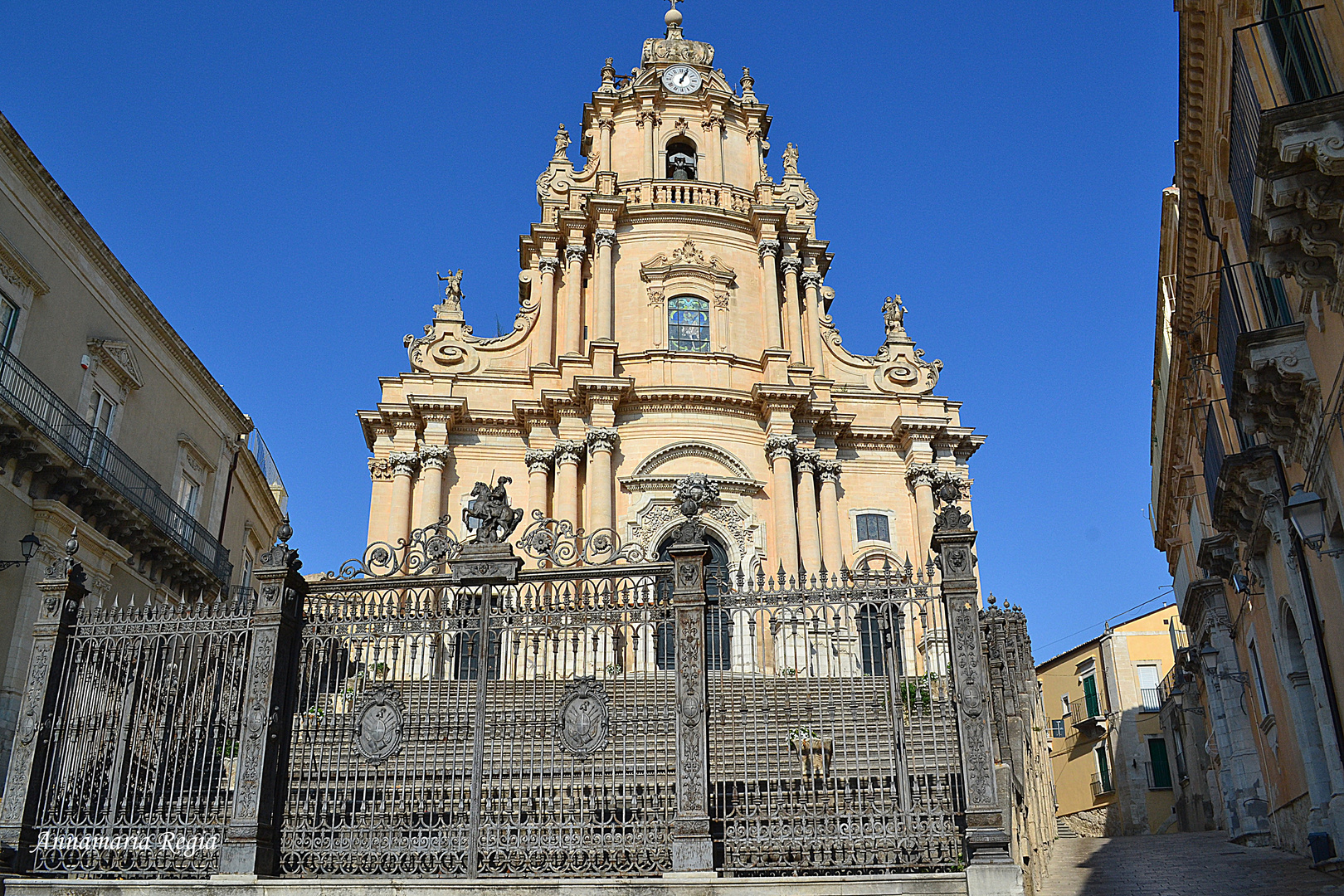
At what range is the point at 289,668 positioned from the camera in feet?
32.9

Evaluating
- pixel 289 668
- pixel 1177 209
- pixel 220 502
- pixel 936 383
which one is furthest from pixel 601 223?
pixel 289 668

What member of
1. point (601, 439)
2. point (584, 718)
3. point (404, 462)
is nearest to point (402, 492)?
point (404, 462)

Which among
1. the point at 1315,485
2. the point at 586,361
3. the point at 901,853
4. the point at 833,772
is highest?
the point at 586,361

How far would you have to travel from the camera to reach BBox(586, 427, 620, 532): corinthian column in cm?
2492

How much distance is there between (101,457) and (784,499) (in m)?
14.6

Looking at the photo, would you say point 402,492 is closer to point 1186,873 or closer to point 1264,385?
point 1186,873

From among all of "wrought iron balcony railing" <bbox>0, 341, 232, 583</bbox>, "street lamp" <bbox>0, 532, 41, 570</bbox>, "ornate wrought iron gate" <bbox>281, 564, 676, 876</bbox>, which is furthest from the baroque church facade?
"ornate wrought iron gate" <bbox>281, 564, 676, 876</bbox>

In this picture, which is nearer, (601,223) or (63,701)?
(63,701)

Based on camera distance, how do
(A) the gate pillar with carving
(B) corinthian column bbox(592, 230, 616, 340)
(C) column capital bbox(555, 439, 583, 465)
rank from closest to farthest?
(A) the gate pillar with carving, (C) column capital bbox(555, 439, 583, 465), (B) corinthian column bbox(592, 230, 616, 340)

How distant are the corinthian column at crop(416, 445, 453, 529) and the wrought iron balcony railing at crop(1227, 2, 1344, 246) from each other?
19.0 meters

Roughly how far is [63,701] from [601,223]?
20.7 meters

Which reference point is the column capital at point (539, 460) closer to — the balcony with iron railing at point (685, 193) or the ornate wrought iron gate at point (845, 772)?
the balcony with iron railing at point (685, 193)

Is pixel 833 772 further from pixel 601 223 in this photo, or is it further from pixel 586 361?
pixel 601 223

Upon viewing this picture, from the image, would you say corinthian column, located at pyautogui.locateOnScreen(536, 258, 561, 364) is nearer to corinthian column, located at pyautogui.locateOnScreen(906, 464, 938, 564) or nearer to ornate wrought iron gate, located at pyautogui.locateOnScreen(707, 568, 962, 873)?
corinthian column, located at pyautogui.locateOnScreen(906, 464, 938, 564)
